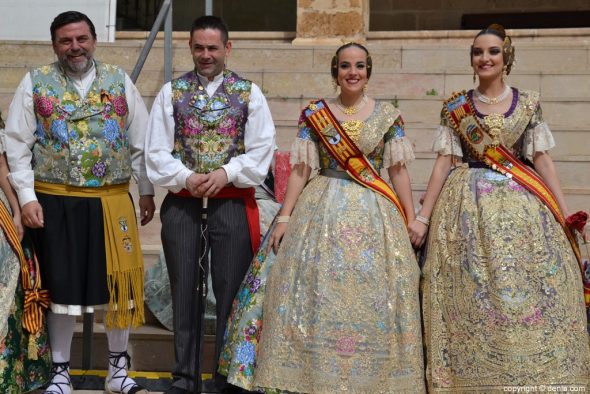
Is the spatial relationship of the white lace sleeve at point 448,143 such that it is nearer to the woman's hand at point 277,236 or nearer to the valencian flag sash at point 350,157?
the valencian flag sash at point 350,157

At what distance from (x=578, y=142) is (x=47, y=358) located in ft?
12.5

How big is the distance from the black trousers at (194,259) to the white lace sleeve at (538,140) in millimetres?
1228

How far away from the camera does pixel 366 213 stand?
4.07 meters

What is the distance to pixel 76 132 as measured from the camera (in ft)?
13.8

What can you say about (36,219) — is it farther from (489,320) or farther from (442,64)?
(442,64)

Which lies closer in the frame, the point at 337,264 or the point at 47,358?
the point at 337,264

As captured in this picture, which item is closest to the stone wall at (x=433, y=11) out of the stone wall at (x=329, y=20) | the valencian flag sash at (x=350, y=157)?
the stone wall at (x=329, y=20)

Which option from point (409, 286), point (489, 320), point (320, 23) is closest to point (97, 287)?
point (409, 286)

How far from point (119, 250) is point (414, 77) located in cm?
369

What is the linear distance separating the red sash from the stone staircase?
1.17 meters

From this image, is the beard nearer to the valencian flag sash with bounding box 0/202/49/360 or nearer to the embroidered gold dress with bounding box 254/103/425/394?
the valencian flag sash with bounding box 0/202/49/360

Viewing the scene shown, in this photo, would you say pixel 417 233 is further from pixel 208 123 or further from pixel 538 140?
pixel 208 123

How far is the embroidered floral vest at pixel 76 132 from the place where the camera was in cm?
421

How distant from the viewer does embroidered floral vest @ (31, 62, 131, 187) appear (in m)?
4.21
